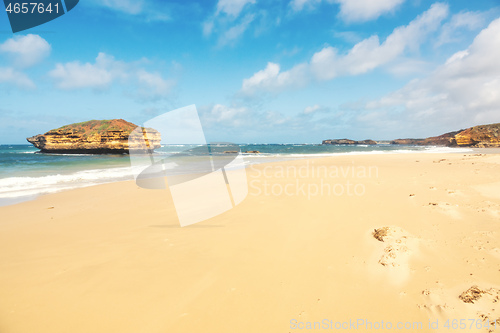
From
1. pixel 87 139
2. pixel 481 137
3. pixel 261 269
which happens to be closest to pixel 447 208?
pixel 261 269

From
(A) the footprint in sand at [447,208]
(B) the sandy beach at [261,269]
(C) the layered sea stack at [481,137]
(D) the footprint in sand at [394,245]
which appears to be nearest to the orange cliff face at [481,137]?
(C) the layered sea stack at [481,137]

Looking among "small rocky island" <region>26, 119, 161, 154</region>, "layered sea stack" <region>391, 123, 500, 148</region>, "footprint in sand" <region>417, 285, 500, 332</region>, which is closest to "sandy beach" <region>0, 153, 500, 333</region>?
"footprint in sand" <region>417, 285, 500, 332</region>

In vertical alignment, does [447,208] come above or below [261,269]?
above

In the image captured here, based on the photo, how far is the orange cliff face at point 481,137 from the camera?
54.7 metres

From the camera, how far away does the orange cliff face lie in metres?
54.7

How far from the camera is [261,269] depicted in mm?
3107

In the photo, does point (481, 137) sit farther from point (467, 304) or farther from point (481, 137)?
point (467, 304)

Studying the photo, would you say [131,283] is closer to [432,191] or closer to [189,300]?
[189,300]

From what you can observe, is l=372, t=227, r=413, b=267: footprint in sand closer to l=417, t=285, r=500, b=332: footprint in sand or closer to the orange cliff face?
l=417, t=285, r=500, b=332: footprint in sand

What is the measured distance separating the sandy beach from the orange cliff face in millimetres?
72842

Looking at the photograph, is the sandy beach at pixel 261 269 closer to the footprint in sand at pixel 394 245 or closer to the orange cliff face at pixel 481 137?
the footprint in sand at pixel 394 245

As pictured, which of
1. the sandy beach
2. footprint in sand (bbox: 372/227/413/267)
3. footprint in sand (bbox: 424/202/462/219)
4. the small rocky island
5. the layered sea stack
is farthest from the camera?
the layered sea stack

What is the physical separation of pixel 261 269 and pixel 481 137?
81964 mm

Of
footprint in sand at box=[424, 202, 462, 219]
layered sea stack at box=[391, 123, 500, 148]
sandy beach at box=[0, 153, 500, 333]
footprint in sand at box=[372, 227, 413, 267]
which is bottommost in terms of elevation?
sandy beach at box=[0, 153, 500, 333]
